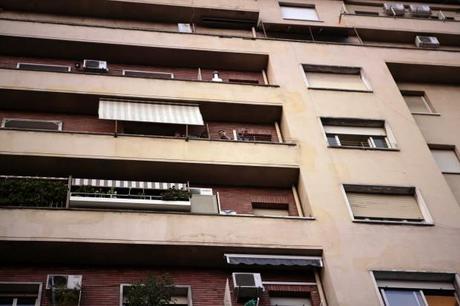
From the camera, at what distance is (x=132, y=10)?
750 inches

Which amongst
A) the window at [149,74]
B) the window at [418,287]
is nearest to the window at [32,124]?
the window at [149,74]

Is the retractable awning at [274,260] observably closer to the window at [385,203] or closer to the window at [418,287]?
the window at [418,287]

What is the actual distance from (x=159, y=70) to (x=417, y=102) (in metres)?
8.71

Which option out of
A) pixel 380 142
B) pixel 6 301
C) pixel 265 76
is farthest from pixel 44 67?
pixel 380 142

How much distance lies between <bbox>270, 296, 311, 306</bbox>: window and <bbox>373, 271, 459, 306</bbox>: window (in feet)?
5.12

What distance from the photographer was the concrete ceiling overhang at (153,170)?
12.9m

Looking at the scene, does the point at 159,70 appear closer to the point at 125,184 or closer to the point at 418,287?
the point at 125,184

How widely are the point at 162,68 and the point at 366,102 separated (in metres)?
6.53

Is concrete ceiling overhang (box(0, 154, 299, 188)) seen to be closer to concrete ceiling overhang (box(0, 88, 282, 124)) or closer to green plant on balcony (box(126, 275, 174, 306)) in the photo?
concrete ceiling overhang (box(0, 88, 282, 124))

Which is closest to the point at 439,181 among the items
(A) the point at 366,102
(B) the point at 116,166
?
(A) the point at 366,102

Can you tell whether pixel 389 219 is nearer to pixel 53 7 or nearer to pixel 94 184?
pixel 94 184

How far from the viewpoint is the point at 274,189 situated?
Result: 46.6 feet

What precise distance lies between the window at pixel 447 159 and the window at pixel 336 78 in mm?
2865

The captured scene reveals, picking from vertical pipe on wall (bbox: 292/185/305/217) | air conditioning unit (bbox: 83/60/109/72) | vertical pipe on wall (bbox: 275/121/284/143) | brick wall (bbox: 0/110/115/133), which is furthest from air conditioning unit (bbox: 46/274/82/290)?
air conditioning unit (bbox: 83/60/109/72)
